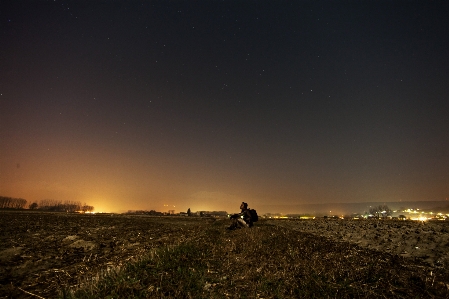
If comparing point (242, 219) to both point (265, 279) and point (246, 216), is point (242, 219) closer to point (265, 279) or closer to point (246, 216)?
point (246, 216)

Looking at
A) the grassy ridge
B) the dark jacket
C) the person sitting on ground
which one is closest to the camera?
the grassy ridge

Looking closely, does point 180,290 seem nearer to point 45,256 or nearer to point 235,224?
point 45,256

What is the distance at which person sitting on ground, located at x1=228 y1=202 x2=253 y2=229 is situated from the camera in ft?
71.9

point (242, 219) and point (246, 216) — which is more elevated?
point (246, 216)

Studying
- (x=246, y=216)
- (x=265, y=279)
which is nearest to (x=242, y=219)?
(x=246, y=216)

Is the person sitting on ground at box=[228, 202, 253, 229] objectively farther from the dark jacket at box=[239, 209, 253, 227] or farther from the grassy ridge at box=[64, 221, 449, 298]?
the grassy ridge at box=[64, 221, 449, 298]

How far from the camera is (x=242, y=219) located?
74.5 ft

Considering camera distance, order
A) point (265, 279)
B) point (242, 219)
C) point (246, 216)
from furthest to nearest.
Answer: point (246, 216), point (242, 219), point (265, 279)

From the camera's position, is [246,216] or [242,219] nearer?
[242,219]

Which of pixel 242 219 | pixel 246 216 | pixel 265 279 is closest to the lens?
pixel 265 279

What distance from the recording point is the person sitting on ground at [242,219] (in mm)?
21914

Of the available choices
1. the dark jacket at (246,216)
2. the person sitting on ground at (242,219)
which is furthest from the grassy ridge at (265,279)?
the dark jacket at (246,216)

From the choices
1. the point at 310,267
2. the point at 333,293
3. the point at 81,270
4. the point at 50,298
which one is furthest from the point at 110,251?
the point at 333,293

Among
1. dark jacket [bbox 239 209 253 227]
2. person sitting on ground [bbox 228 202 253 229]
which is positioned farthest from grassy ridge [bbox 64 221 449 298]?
dark jacket [bbox 239 209 253 227]
